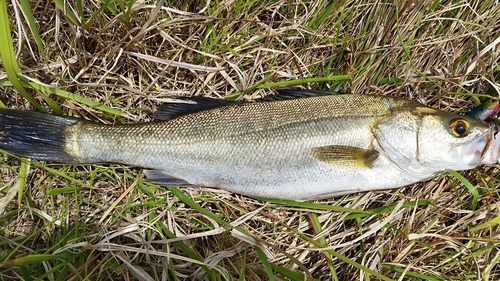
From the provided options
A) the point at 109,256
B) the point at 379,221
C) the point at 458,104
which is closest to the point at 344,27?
the point at 458,104

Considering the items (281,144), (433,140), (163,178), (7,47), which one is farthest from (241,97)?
(7,47)

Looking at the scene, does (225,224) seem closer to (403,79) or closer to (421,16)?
(403,79)

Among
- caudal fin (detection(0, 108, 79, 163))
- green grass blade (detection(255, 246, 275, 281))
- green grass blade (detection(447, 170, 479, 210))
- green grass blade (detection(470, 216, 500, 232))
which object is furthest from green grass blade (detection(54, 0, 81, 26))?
green grass blade (detection(470, 216, 500, 232))

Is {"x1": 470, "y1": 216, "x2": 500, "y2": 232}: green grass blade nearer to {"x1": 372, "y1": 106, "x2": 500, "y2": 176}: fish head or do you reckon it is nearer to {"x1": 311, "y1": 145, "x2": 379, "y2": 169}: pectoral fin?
{"x1": 372, "y1": 106, "x2": 500, "y2": 176}: fish head

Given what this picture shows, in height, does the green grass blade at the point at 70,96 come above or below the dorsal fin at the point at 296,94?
below

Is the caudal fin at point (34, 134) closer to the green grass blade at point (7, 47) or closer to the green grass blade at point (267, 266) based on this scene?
the green grass blade at point (7, 47)

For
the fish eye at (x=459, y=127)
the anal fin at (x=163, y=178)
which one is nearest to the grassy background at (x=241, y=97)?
the anal fin at (x=163, y=178)
